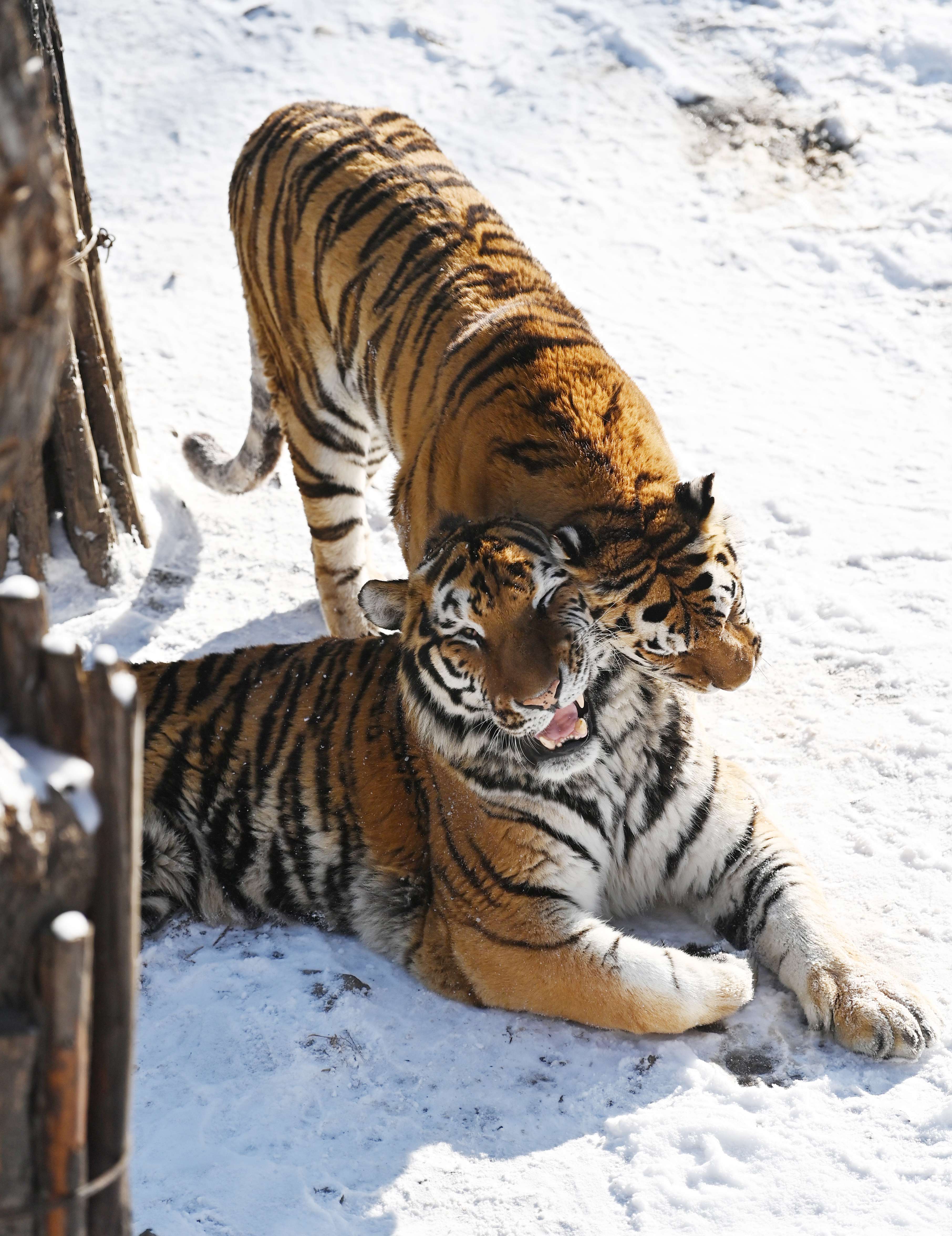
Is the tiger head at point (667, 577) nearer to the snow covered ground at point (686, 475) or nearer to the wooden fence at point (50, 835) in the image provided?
the snow covered ground at point (686, 475)

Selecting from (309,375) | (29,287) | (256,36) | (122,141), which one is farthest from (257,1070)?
(256,36)

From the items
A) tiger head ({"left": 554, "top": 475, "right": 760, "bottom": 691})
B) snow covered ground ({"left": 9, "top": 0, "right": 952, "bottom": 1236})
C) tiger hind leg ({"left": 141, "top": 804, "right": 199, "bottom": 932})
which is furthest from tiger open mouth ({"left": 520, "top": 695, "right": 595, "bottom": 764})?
tiger hind leg ({"left": 141, "top": 804, "right": 199, "bottom": 932})

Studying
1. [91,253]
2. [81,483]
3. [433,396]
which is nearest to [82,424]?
[81,483]

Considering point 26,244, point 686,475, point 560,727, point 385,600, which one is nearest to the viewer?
point 26,244

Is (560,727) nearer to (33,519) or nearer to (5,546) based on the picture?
(5,546)

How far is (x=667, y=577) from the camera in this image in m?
2.55

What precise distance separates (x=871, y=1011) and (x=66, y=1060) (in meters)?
1.79

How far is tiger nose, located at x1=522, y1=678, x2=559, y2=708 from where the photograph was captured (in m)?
2.51

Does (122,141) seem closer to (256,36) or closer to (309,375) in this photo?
(256,36)

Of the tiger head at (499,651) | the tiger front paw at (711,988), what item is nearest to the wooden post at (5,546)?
the tiger head at (499,651)

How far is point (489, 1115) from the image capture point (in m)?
2.48

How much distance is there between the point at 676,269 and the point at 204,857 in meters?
4.05

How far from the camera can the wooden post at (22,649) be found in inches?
47.7

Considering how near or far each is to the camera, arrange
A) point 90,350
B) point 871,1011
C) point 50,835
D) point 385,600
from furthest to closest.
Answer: point 90,350
point 385,600
point 871,1011
point 50,835
